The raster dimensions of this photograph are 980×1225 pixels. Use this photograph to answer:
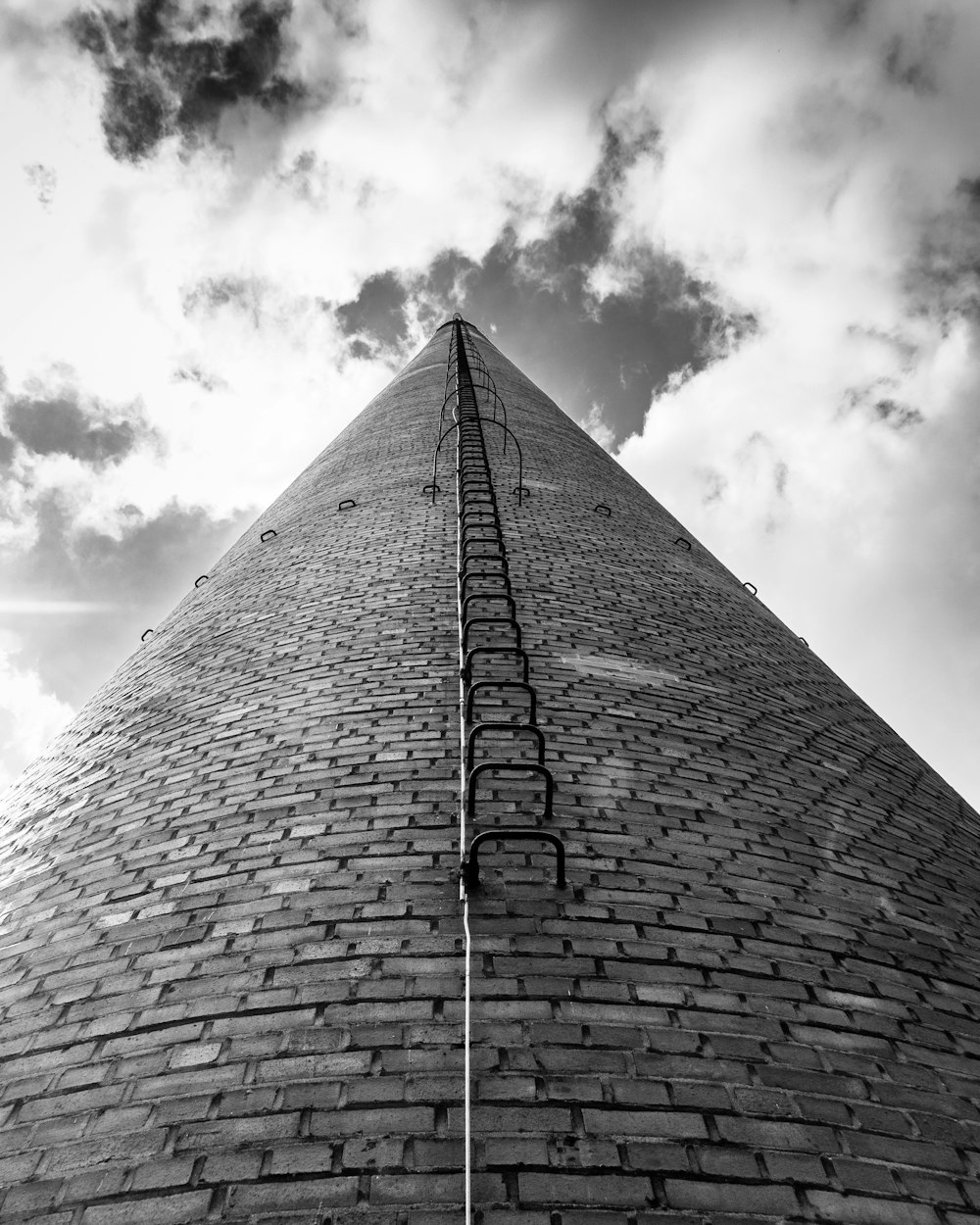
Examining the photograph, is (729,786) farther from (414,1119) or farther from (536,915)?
(414,1119)

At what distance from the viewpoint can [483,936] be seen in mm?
2045

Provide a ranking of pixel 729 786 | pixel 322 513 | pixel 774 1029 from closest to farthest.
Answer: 1. pixel 774 1029
2. pixel 729 786
3. pixel 322 513

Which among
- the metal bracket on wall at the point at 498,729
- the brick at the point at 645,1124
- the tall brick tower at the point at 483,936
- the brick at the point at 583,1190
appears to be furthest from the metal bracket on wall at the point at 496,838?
the brick at the point at 583,1190

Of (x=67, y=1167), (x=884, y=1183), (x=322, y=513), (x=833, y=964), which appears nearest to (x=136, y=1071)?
(x=67, y=1167)

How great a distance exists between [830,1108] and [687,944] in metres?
0.49

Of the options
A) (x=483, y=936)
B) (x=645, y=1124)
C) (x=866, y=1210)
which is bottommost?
(x=866, y=1210)

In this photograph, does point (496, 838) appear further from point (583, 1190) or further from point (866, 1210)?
point (866, 1210)

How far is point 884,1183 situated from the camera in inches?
63.9

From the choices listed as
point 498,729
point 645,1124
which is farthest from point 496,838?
point 645,1124

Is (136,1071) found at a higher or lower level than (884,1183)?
higher

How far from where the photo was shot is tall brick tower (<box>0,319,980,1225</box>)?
5.26 ft

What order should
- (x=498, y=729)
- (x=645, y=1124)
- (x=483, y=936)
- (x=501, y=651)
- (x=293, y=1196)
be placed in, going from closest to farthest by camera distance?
(x=293, y=1196) < (x=645, y=1124) < (x=483, y=936) < (x=498, y=729) < (x=501, y=651)

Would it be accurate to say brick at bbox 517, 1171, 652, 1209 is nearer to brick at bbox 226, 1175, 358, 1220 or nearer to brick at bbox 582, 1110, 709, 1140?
brick at bbox 582, 1110, 709, 1140

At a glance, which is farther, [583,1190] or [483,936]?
[483,936]
